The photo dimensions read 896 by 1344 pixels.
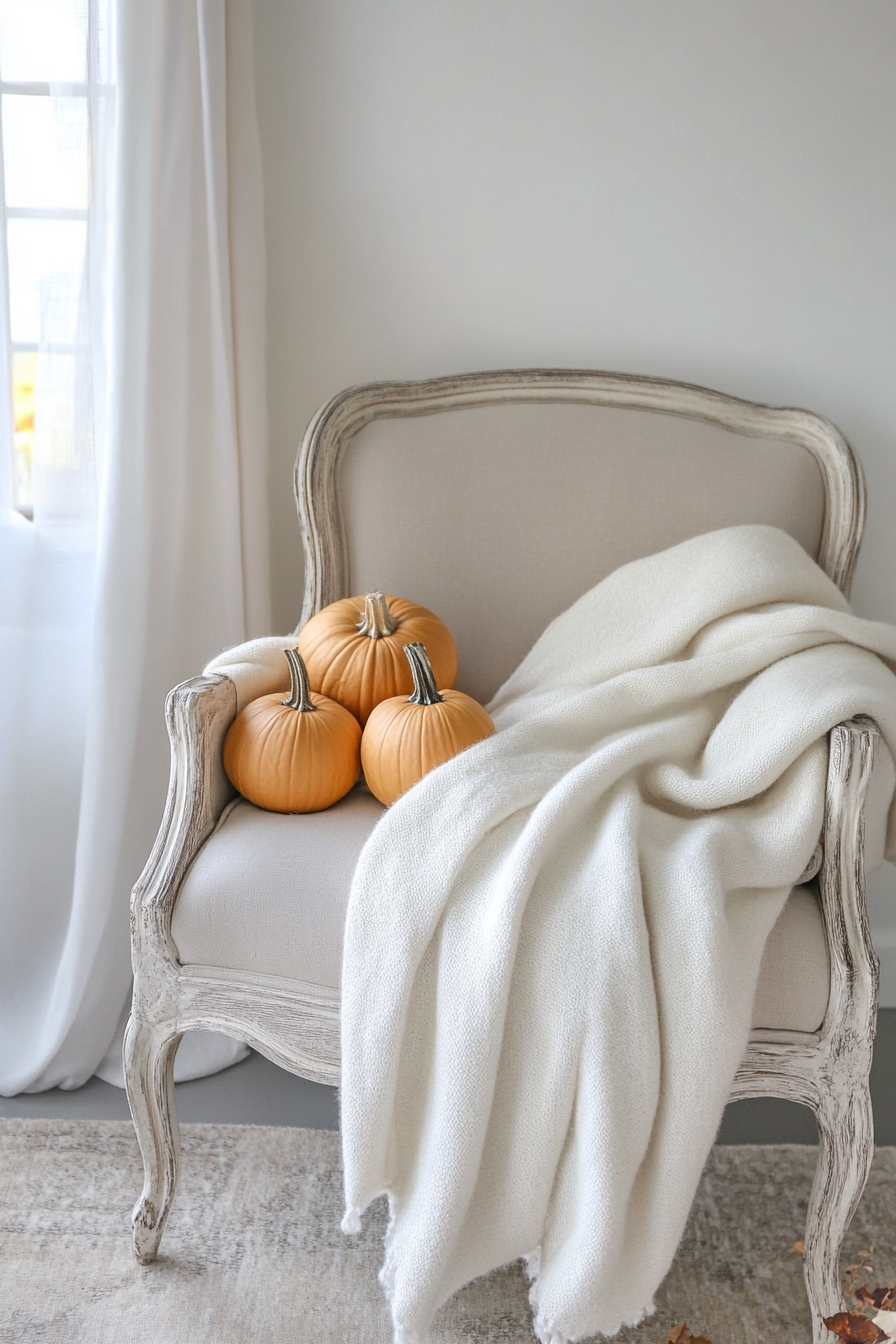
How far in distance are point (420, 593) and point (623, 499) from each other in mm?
354

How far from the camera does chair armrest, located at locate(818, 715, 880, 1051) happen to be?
1.00 metres

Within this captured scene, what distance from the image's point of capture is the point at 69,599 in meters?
1.55

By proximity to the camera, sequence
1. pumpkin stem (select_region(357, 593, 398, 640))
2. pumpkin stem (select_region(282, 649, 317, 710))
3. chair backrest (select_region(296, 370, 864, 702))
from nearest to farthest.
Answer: pumpkin stem (select_region(282, 649, 317, 710)), pumpkin stem (select_region(357, 593, 398, 640)), chair backrest (select_region(296, 370, 864, 702))

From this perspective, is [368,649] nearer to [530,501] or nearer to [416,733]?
[416,733]

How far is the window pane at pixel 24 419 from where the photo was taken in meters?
1.65

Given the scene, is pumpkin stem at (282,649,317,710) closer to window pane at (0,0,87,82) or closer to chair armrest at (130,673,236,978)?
chair armrest at (130,673,236,978)

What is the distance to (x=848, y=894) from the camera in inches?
40.1

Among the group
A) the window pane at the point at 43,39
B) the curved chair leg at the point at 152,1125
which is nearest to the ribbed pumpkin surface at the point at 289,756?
the curved chair leg at the point at 152,1125

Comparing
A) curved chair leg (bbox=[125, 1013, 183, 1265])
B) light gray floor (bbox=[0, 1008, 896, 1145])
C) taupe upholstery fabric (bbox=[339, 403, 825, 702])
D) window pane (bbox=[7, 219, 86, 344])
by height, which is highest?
window pane (bbox=[7, 219, 86, 344])

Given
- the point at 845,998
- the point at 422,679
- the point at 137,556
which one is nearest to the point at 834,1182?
the point at 845,998

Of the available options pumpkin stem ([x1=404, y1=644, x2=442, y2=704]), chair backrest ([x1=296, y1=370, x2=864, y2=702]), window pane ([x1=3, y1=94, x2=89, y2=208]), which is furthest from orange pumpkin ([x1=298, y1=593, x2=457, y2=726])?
window pane ([x1=3, y1=94, x2=89, y2=208])

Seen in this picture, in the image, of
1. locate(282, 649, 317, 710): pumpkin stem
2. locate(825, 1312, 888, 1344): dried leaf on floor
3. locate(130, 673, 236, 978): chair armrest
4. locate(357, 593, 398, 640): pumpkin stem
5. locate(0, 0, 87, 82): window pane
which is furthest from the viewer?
locate(0, 0, 87, 82): window pane

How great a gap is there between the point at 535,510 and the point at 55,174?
866mm

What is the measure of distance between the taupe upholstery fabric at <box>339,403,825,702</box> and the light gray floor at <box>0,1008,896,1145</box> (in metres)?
0.67
